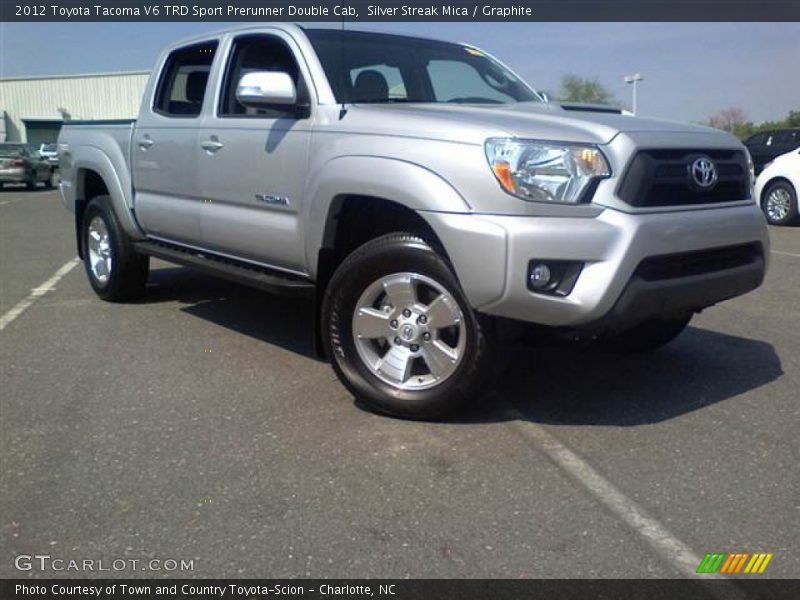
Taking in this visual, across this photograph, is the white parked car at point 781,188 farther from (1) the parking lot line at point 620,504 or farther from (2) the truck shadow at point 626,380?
(1) the parking lot line at point 620,504

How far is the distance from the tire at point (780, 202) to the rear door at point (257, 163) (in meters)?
10.4

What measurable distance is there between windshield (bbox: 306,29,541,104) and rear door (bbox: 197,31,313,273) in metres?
0.23

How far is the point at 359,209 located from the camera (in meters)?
4.16

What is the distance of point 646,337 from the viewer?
4887 millimetres

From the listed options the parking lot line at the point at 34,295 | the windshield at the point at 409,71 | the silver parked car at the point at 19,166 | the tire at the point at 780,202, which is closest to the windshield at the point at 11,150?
the silver parked car at the point at 19,166

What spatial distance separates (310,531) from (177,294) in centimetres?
464

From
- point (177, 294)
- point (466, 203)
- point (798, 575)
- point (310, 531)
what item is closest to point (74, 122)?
point (177, 294)

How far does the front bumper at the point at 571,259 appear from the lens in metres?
3.37

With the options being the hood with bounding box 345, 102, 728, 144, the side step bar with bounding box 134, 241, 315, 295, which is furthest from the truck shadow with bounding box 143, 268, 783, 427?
the hood with bounding box 345, 102, 728, 144

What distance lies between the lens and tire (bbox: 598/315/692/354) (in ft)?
15.8

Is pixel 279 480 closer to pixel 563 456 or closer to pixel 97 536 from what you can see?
pixel 97 536

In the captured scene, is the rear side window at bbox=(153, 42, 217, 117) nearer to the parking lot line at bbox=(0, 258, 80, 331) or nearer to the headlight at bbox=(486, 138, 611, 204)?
the parking lot line at bbox=(0, 258, 80, 331)
